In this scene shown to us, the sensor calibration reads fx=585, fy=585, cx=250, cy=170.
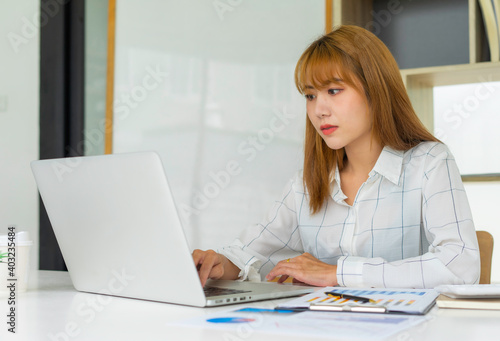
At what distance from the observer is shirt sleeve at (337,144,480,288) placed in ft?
3.84

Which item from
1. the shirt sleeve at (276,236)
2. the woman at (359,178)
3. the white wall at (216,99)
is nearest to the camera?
the woman at (359,178)

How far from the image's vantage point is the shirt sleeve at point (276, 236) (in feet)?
5.41

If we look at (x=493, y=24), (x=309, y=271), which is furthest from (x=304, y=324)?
(x=493, y=24)

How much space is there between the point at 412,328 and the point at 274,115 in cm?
182

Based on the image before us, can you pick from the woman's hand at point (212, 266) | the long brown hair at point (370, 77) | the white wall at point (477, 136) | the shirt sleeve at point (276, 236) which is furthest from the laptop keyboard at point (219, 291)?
the white wall at point (477, 136)

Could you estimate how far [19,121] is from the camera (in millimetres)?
3006

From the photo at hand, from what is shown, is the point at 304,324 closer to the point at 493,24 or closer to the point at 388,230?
the point at 388,230

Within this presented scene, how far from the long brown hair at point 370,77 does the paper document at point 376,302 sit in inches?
24.5

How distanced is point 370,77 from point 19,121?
213cm

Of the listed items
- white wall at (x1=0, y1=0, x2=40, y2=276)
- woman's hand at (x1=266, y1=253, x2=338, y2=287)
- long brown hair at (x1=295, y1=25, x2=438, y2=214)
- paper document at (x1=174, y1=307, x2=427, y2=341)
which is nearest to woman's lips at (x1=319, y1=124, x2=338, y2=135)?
long brown hair at (x1=295, y1=25, x2=438, y2=214)

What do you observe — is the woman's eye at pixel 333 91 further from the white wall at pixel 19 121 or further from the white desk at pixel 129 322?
the white wall at pixel 19 121

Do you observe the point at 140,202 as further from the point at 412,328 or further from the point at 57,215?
the point at 412,328

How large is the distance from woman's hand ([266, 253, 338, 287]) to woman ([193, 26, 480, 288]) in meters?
0.03

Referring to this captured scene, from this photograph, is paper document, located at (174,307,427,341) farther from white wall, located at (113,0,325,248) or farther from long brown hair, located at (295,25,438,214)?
white wall, located at (113,0,325,248)
